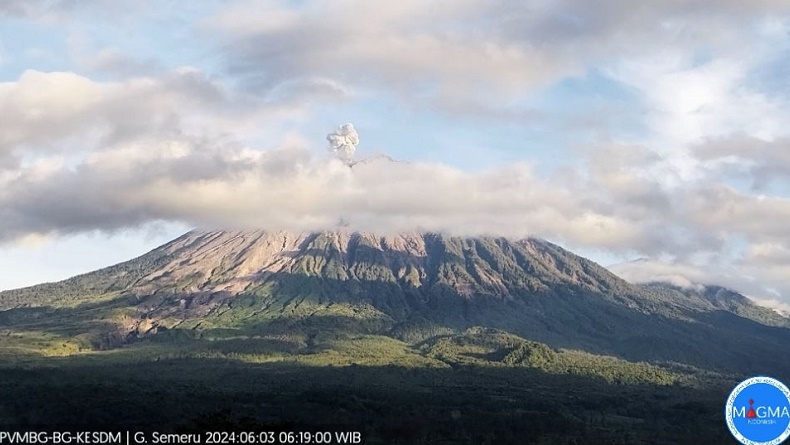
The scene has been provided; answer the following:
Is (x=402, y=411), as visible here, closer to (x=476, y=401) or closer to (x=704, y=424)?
(x=476, y=401)

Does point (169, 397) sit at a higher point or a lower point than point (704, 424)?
higher

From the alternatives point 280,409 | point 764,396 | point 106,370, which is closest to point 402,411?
point 280,409

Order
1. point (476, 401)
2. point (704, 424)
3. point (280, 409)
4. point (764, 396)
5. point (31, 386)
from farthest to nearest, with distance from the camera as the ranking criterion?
point (476, 401) → point (704, 424) → point (31, 386) → point (280, 409) → point (764, 396)

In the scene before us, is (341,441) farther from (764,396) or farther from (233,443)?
(764,396)

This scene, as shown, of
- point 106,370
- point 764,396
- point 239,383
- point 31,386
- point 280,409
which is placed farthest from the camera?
point 106,370

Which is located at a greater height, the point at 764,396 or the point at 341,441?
the point at 764,396

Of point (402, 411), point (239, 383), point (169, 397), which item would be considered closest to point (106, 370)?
point (239, 383)

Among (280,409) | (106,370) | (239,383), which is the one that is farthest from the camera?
(106,370)

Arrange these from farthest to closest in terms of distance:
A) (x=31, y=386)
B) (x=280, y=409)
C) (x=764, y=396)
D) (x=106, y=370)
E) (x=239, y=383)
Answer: (x=106, y=370)
(x=239, y=383)
(x=31, y=386)
(x=280, y=409)
(x=764, y=396)

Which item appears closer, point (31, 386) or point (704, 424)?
point (31, 386)
